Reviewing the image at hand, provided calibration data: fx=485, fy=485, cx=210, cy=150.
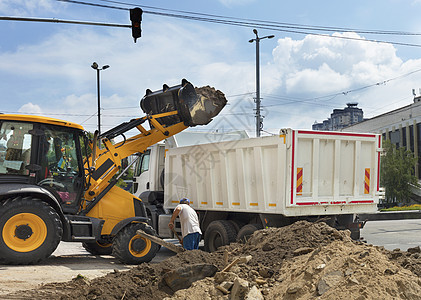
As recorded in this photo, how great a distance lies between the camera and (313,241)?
6.93 meters

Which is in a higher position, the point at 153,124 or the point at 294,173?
the point at 153,124

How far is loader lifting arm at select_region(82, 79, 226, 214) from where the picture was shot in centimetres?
1037

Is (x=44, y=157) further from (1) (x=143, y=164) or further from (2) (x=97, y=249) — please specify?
(1) (x=143, y=164)

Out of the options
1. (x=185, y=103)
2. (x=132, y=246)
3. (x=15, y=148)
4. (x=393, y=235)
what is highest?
(x=185, y=103)

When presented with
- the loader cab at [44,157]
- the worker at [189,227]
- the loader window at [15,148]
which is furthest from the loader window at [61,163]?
the worker at [189,227]

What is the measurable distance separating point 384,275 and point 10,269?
19.7 feet

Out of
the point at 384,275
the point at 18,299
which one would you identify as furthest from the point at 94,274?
the point at 384,275

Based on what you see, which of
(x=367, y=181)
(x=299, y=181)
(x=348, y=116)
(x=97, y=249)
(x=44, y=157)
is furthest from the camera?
(x=348, y=116)

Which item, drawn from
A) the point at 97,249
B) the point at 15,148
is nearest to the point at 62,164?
the point at 15,148

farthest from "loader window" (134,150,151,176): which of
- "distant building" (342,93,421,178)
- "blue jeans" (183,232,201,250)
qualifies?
"distant building" (342,93,421,178)

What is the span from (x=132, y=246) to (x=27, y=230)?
6.90ft

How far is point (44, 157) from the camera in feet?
30.1

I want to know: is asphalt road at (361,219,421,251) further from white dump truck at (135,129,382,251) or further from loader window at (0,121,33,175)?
loader window at (0,121,33,175)

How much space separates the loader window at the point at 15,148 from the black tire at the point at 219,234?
4226 millimetres
